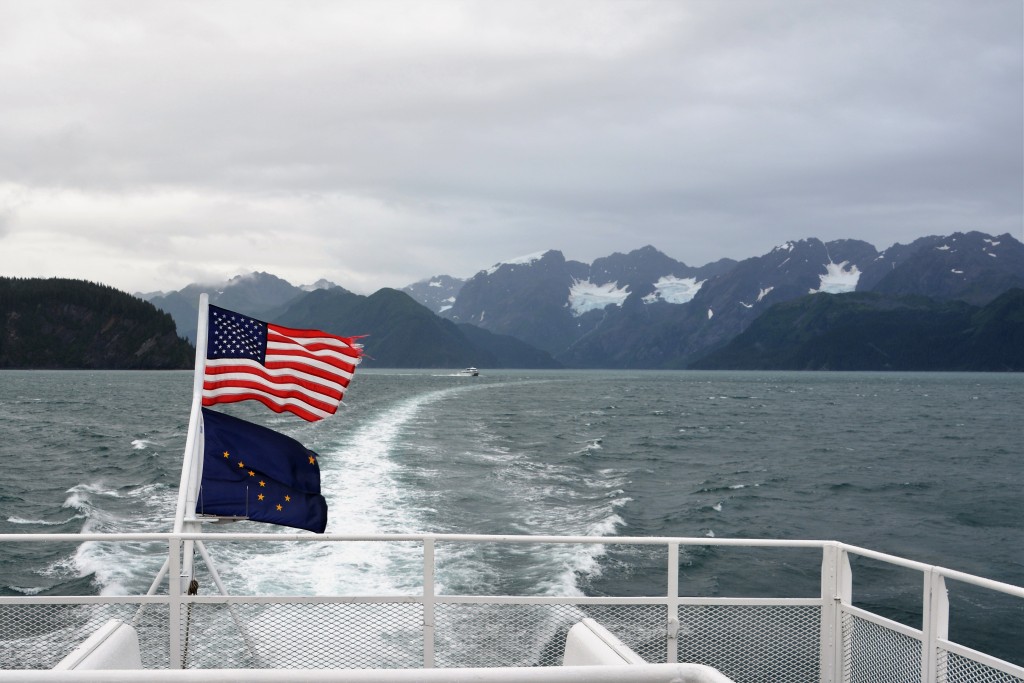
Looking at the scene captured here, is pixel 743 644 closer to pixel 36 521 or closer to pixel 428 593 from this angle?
pixel 428 593

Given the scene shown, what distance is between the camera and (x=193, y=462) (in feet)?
27.4

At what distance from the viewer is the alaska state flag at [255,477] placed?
29.1ft

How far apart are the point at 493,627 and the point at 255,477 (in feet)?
19.4

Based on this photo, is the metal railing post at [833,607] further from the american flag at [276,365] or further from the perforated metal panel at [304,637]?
the american flag at [276,365]

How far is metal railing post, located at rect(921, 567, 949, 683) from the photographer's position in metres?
6.17

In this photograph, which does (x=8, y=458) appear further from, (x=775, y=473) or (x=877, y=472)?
(x=877, y=472)

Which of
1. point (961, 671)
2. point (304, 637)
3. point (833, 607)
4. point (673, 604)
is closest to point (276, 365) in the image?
point (304, 637)

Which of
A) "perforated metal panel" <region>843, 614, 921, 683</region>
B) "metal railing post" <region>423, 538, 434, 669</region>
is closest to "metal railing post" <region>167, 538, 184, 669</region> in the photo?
"metal railing post" <region>423, 538, 434, 669</region>

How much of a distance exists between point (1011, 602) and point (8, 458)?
130ft

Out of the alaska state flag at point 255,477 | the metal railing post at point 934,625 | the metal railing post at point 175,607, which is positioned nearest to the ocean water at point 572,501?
the alaska state flag at point 255,477

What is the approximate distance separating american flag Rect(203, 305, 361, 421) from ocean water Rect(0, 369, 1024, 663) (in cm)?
803

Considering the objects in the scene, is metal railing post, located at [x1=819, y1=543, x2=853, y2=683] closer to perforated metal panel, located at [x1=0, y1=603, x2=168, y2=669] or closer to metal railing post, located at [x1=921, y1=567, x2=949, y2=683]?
metal railing post, located at [x1=921, y1=567, x2=949, y2=683]

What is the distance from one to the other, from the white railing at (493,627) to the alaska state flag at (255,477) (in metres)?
0.30

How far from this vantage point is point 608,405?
310 feet
